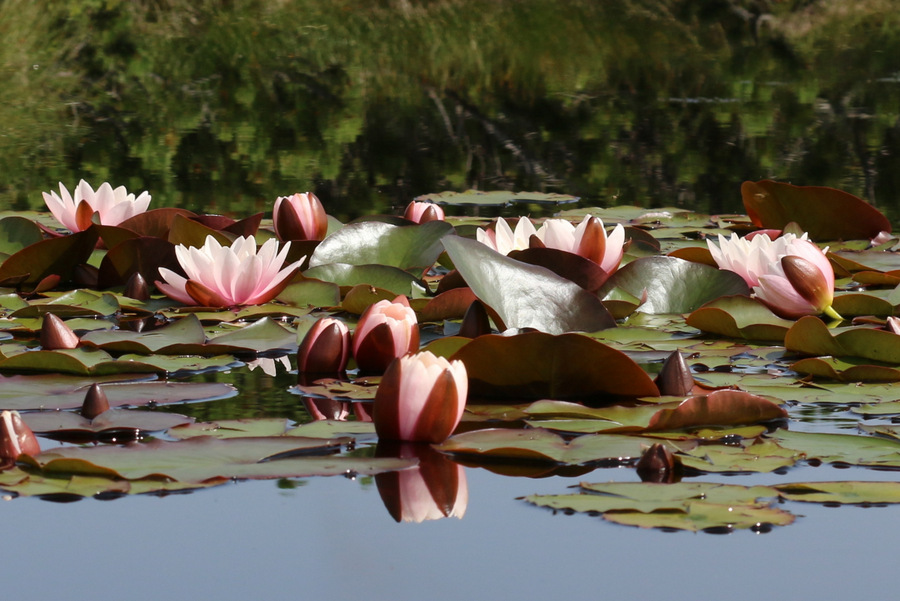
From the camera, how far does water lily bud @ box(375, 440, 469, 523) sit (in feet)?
3.73

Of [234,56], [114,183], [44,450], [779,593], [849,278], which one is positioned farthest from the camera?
[234,56]

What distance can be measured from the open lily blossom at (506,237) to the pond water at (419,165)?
576 millimetres

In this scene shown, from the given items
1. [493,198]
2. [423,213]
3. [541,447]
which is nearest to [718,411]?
[541,447]

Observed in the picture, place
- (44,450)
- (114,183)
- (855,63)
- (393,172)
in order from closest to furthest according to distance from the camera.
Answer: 1. (44,450)
2. (114,183)
3. (393,172)
4. (855,63)

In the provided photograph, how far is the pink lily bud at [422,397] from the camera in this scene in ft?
4.18

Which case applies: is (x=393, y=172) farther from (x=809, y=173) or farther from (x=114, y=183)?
(x=809, y=173)

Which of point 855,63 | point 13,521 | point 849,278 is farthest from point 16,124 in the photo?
point 855,63

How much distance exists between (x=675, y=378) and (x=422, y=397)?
15.8 inches

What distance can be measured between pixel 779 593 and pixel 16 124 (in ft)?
22.1

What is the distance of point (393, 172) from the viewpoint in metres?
5.00

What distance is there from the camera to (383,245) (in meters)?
2.47

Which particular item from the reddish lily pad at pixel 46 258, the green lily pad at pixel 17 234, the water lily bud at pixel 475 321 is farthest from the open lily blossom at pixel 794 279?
the green lily pad at pixel 17 234

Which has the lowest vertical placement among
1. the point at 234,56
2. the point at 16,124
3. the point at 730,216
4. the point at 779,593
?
the point at 779,593

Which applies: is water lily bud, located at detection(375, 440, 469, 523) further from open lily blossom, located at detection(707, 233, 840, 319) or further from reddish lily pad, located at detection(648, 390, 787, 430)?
open lily blossom, located at detection(707, 233, 840, 319)
